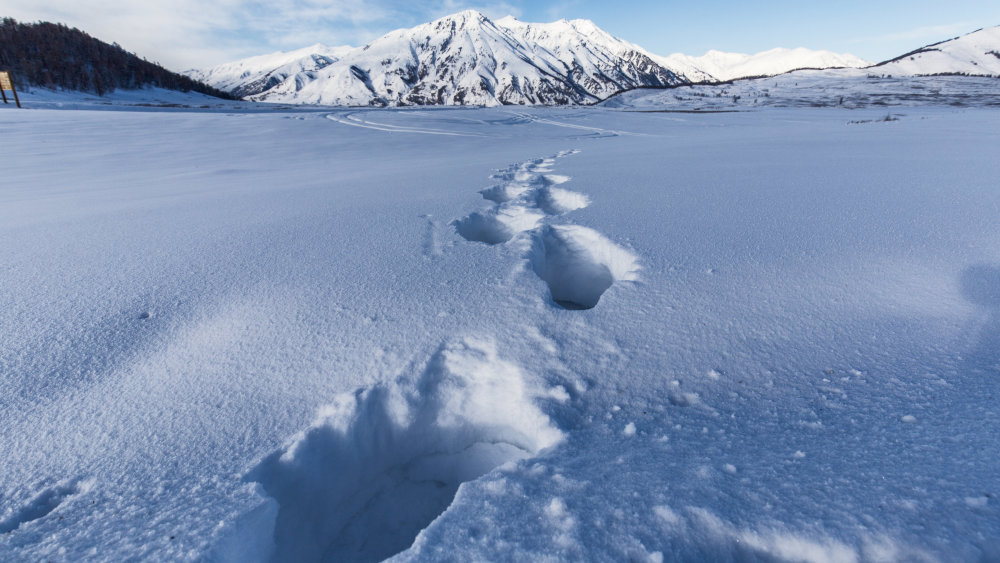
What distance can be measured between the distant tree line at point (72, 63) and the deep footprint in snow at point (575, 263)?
40.5m

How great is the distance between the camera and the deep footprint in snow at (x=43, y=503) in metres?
1.14

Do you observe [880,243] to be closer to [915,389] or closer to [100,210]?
[915,389]

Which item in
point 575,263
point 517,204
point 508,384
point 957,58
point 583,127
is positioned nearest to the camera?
point 508,384

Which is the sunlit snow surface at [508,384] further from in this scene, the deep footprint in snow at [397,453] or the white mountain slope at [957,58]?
the white mountain slope at [957,58]

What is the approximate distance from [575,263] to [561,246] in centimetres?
17

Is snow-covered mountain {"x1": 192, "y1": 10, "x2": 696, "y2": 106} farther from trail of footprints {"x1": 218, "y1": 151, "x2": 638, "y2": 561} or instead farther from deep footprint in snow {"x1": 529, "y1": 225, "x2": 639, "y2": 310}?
trail of footprints {"x1": 218, "y1": 151, "x2": 638, "y2": 561}

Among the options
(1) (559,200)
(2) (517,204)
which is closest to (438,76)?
(1) (559,200)

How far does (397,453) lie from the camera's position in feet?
5.46

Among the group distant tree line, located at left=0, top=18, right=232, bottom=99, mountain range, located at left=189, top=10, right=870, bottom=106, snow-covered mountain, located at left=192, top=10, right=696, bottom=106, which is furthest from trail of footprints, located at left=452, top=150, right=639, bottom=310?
mountain range, located at left=189, top=10, right=870, bottom=106

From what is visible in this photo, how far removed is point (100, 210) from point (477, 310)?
3717mm

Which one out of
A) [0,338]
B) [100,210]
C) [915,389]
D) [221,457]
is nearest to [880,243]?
[915,389]

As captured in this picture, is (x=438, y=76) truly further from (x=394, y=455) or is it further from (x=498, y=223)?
(x=394, y=455)

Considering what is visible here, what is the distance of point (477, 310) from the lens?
203 centimetres

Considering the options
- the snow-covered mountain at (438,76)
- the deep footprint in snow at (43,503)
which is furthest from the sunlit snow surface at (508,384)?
the snow-covered mountain at (438,76)
